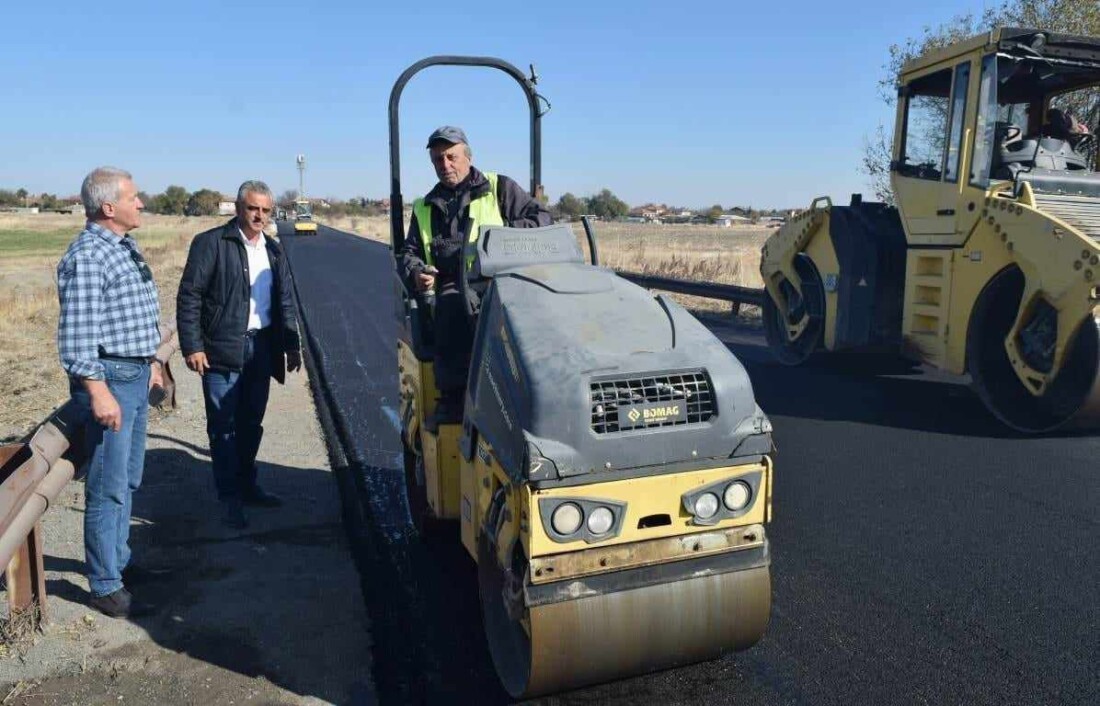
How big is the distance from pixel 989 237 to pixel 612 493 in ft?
17.6

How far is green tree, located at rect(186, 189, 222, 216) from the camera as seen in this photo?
10081cm

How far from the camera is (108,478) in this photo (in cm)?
391

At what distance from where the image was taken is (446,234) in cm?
445

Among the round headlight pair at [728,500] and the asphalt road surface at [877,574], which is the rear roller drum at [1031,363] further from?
the round headlight pair at [728,500]

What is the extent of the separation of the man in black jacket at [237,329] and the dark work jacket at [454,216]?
1.12 metres

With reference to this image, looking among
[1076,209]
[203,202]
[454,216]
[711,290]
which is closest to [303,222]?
[711,290]

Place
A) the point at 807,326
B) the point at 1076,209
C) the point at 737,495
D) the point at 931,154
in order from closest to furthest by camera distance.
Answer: the point at 737,495
the point at 1076,209
the point at 931,154
the point at 807,326

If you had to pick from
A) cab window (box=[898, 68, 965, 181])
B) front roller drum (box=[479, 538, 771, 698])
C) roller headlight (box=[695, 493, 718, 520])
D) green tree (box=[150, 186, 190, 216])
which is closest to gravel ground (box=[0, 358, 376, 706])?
front roller drum (box=[479, 538, 771, 698])

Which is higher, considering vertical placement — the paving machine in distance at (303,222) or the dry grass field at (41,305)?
the paving machine in distance at (303,222)

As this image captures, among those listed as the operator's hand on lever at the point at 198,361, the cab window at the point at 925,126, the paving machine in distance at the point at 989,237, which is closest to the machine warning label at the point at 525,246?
the operator's hand on lever at the point at 198,361

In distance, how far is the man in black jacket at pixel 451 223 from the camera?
13.4 ft

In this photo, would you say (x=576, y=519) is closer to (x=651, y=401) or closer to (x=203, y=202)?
(x=651, y=401)

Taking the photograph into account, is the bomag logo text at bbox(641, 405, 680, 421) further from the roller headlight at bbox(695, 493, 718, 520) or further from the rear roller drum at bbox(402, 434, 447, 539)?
the rear roller drum at bbox(402, 434, 447, 539)

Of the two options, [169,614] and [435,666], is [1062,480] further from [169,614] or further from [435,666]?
[169,614]
